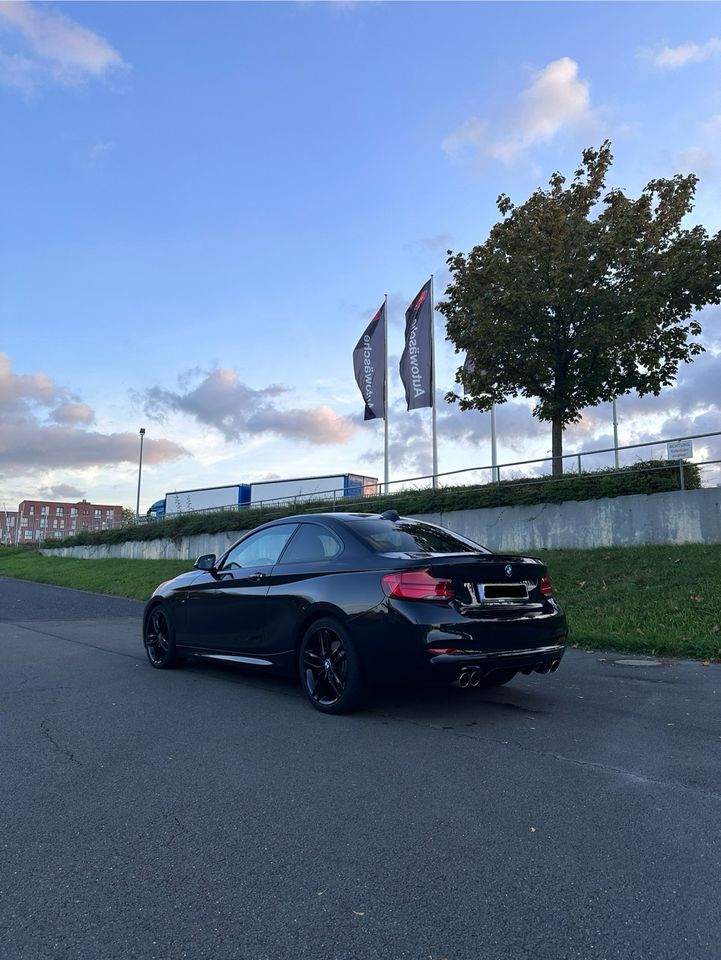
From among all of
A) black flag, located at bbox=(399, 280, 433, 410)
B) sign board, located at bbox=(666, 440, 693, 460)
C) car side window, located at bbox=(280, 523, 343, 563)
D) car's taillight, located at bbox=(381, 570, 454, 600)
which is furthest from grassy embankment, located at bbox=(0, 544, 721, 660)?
black flag, located at bbox=(399, 280, 433, 410)

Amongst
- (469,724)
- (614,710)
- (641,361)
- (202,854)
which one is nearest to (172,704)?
(469,724)

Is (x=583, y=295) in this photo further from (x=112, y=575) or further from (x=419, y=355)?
(x=112, y=575)

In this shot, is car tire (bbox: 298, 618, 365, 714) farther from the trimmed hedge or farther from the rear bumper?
the trimmed hedge

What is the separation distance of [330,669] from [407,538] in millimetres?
1207

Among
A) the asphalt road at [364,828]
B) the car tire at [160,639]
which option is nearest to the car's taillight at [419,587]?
the asphalt road at [364,828]

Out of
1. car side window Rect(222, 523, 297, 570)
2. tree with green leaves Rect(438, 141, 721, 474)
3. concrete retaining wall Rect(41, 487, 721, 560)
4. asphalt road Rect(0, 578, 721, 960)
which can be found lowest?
asphalt road Rect(0, 578, 721, 960)

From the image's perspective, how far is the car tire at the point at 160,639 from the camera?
7.50 m

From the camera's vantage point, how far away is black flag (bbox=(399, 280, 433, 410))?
2622 cm

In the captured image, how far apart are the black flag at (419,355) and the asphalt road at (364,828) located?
20921mm

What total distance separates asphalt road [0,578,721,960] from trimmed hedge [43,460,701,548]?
32.9ft

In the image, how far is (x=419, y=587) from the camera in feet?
16.7

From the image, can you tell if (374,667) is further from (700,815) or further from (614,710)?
(700,815)

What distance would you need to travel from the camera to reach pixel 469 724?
514 centimetres

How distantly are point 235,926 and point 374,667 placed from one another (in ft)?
8.99
